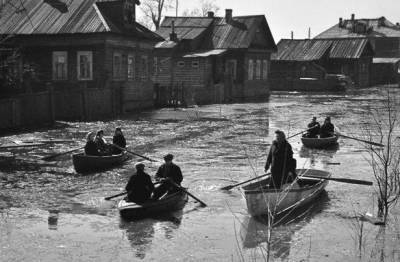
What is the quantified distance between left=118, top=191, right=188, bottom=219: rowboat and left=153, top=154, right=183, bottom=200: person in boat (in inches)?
9.3

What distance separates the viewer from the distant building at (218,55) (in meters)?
44.0

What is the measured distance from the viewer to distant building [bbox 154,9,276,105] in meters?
44.0

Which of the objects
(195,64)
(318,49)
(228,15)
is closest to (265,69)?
(228,15)

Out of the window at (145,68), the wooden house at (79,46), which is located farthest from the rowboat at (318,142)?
the window at (145,68)

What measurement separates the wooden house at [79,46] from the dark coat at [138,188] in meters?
18.0

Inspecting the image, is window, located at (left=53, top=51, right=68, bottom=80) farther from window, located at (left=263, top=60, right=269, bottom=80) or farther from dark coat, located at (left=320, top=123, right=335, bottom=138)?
window, located at (left=263, top=60, right=269, bottom=80)

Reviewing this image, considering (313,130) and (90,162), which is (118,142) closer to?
(90,162)

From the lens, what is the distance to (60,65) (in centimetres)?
3117

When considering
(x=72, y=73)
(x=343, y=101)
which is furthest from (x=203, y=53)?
(x=72, y=73)

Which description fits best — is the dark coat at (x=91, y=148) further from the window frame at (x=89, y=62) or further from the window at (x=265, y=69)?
the window at (x=265, y=69)

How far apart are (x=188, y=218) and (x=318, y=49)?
175 ft

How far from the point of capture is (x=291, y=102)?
43.5 meters

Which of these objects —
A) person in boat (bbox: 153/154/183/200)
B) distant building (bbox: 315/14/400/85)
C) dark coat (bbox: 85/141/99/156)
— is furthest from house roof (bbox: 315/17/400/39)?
person in boat (bbox: 153/154/183/200)

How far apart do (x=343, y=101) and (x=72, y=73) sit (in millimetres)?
23050
